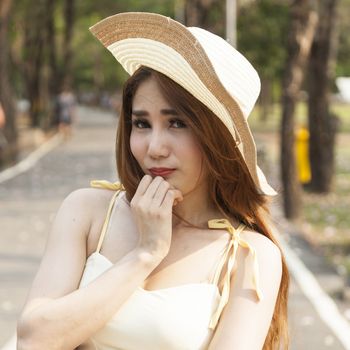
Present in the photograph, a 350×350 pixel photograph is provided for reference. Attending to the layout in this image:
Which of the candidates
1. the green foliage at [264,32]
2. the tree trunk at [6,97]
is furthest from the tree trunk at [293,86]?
the green foliage at [264,32]

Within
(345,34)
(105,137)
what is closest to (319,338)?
(105,137)

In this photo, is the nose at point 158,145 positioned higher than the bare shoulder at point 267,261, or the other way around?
the nose at point 158,145

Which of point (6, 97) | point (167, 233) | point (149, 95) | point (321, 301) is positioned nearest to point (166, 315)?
point (167, 233)

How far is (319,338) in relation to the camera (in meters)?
7.72

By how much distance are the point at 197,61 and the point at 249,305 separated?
2.06ft

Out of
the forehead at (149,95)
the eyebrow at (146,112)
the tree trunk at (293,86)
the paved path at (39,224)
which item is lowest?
the paved path at (39,224)

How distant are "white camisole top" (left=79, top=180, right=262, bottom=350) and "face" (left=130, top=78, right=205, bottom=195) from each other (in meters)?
0.23

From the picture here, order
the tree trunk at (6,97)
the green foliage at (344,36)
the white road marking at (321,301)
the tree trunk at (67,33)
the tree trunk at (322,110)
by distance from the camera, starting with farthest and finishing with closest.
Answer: the tree trunk at (67,33) → the green foliage at (344,36) → the tree trunk at (6,97) → the tree trunk at (322,110) → the white road marking at (321,301)

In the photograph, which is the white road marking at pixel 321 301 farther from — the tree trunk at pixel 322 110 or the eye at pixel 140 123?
the tree trunk at pixel 322 110

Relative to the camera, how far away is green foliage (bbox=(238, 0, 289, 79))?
35094 millimetres

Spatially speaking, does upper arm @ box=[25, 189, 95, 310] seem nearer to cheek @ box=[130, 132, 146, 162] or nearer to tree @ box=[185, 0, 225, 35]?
cheek @ box=[130, 132, 146, 162]

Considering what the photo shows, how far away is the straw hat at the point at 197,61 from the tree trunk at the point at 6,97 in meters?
21.7

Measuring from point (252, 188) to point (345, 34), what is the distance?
1628 inches

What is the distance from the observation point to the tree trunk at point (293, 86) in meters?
14.5
